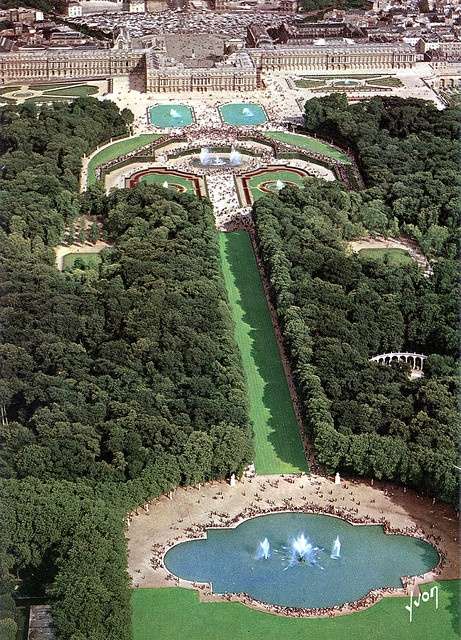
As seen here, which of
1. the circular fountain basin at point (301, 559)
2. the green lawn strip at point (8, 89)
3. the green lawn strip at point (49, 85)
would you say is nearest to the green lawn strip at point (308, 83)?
the green lawn strip at point (49, 85)

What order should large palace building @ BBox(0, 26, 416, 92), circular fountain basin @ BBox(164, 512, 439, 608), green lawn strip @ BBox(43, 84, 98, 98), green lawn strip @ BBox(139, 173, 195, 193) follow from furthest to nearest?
large palace building @ BBox(0, 26, 416, 92) → green lawn strip @ BBox(43, 84, 98, 98) → green lawn strip @ BBox(139, 173, 195, 193) → circular fountain basin @ BBox(164, 512, 439, 608)

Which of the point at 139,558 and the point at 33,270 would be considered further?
the point at 33,270

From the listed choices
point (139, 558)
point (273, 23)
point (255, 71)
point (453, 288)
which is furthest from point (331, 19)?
point (139, 558)

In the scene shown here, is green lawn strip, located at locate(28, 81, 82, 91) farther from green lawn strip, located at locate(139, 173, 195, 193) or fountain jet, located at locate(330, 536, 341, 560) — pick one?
fountain jet, located at locate(330, 536, 341, 560)

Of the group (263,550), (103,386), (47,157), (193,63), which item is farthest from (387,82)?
(263,550)

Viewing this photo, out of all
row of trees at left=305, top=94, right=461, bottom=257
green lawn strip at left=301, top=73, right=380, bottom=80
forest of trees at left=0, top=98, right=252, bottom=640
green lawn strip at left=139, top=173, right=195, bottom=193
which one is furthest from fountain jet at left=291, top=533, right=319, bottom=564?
green lawn strip at left=301, top=73, right=380, bottom=80

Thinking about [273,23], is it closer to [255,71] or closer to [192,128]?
[255,71]

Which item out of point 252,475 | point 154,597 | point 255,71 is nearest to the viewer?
point 154,597
